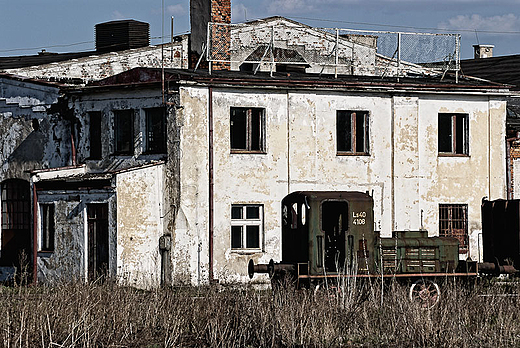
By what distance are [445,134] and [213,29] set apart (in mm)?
7555

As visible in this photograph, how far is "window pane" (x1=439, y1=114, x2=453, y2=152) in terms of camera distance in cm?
2719

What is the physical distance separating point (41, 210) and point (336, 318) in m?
12.8

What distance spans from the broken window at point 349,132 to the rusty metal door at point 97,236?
23.2 feet

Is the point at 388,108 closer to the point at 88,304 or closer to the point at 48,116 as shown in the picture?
the point at 48,116

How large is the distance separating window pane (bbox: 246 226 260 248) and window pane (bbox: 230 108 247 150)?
2.29 meters

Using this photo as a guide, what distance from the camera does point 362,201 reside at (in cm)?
1955

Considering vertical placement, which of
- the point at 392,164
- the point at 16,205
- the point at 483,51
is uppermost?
the point at 483,51

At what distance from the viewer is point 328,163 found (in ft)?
85.5

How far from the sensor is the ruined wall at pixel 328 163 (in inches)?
979

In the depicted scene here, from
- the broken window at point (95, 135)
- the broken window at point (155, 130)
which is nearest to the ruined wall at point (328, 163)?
the broken window at point (155, 130)

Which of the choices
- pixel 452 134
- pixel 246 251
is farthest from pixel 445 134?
pixel 246 251

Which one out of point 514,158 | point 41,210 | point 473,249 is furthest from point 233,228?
point 514,158

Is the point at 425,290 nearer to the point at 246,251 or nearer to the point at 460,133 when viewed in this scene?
the point at 246,251

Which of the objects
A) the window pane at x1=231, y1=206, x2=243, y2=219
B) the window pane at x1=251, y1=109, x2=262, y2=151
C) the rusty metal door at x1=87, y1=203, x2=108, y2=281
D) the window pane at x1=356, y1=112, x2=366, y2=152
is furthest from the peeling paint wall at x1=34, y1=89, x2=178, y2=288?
the window pane at x1=356, y1=112, x2=366, y2=152
